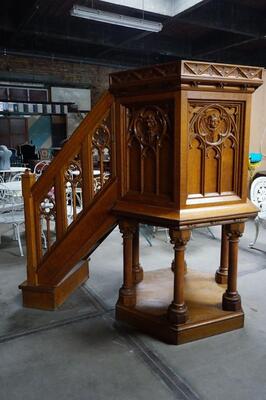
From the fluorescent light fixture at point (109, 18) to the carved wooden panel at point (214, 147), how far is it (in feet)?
13.7

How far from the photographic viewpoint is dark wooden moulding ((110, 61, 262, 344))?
194 centimetres

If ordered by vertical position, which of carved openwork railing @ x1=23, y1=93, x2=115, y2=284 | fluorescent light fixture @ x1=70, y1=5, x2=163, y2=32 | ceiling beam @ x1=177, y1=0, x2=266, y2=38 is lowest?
carved openwork railing @ x1=23, y1=93, x2=115, y2=284

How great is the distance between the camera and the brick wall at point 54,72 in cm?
967

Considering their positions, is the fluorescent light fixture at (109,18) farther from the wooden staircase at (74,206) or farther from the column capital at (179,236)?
the column capital at (179,236)

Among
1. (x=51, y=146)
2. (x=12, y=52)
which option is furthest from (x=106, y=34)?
(x=51, y=146)

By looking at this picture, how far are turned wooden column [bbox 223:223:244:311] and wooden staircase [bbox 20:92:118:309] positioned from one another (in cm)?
75

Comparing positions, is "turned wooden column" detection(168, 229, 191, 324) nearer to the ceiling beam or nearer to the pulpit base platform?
the pulpit base platform

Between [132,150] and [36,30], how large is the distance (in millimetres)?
5916

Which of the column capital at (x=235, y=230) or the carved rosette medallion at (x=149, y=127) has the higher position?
the carved rosette medallion at (x=149, y=127)

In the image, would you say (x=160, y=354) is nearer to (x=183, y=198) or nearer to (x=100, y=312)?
(x=100, y=312)

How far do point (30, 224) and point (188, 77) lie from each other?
154 cm

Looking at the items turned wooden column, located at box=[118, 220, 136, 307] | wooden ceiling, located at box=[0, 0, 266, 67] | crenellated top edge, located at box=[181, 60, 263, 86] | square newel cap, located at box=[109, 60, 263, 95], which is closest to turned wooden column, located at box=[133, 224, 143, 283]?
turned wooden column, located at box=[118, 220, 136, 307]

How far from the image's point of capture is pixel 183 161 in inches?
77.2

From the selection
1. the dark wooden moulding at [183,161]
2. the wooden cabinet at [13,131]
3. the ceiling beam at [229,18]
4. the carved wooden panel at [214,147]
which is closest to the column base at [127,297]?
the dark wooden moulding at [183,161]
